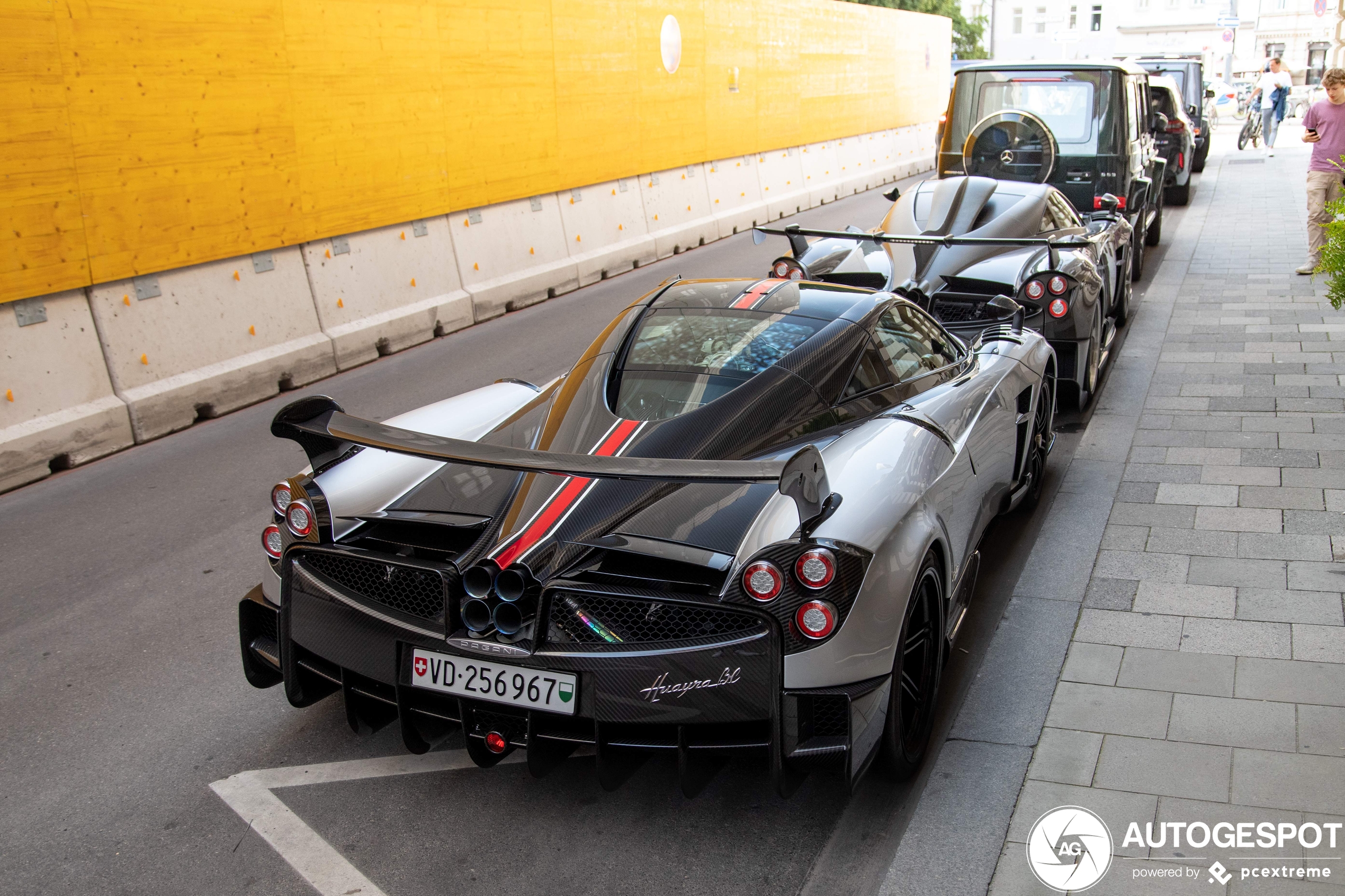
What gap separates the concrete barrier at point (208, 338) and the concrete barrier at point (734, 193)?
8256 millimetres

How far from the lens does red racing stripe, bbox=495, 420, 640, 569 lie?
3096 millimetres

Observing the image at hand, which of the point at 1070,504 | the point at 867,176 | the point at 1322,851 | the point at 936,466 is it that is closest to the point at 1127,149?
the point at 1070,504

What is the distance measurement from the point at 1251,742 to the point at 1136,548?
5.45ft

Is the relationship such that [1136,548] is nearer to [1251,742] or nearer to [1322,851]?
[1251,742]

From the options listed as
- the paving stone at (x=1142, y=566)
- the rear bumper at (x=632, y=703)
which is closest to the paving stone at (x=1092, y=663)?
the paving stone at (x=1142, y=566)

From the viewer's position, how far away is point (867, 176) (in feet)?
72.9

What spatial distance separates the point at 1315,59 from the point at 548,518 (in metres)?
69.9

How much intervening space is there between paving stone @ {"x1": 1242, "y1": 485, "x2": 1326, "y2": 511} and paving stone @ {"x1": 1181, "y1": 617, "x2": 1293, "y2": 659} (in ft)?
4.52

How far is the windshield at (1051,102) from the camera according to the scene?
11.1 meters

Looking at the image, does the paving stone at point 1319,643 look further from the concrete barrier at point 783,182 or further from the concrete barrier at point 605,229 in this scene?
the concrete barrier at point 783,182

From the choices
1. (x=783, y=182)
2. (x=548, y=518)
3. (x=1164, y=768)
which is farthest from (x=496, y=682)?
(x=783, y=182)

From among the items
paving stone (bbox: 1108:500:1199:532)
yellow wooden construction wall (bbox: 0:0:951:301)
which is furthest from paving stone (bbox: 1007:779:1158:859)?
yellow wooden construction wall (bbox: 0:0:951:301)

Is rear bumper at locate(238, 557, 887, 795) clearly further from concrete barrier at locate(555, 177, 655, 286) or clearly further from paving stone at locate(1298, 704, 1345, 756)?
concrete barrier at locate(555, 177, 655, 286)

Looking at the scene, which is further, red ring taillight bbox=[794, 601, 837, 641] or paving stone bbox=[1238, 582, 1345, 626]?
paving stone bbox=[1238, 582, 1345, 626]
